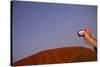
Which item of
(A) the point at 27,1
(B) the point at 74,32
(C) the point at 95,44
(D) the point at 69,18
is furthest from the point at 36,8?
(C) the point at 95,44

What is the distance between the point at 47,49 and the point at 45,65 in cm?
16

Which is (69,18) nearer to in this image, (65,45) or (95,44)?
(65,45)

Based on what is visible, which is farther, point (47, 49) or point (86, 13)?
point (86, 13)

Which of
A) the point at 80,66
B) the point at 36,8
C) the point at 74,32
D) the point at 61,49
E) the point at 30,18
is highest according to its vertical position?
the point at 36,8

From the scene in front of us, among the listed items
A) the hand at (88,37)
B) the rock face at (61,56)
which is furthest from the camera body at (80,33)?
the rock face at (61,56)

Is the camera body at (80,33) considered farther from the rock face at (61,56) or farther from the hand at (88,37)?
the rock face at (61,56)

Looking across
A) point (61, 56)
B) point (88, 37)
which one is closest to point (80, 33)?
point (88, 37)

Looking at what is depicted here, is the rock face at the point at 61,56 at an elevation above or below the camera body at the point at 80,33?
below

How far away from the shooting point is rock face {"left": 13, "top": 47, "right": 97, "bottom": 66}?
1.64 m

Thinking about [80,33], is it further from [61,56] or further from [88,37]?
[61,56]

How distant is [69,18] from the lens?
1.76m

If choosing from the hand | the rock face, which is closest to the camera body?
the hand

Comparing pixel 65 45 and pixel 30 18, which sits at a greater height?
pixel 30 18

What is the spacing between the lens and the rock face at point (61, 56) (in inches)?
64.4
